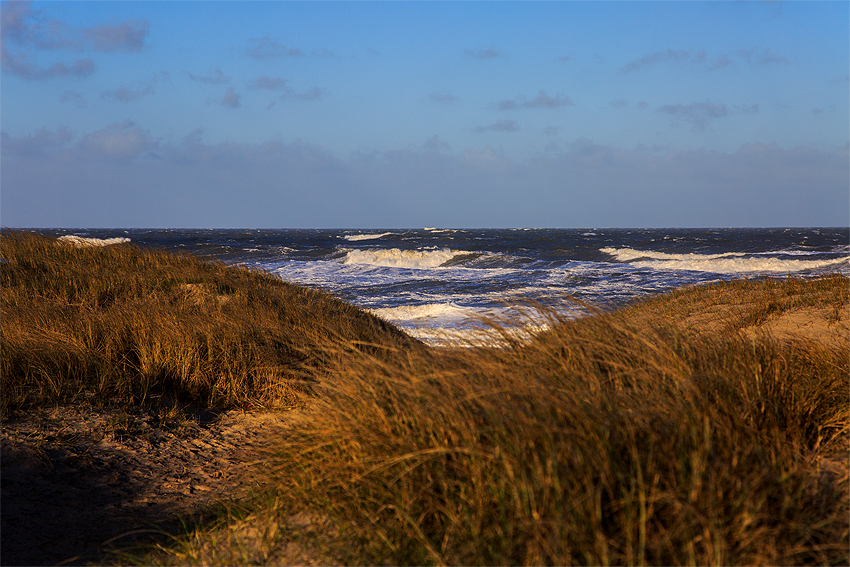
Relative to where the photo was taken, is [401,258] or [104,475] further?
[401,258]

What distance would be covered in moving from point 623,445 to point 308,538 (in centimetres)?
152

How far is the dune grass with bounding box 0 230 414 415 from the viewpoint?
4949 mm

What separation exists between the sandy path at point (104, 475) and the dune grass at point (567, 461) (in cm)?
64

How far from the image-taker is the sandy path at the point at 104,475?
3.25m

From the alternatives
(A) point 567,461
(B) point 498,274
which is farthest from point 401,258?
(A) point 567,461

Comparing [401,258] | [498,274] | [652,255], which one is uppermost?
[652,255]

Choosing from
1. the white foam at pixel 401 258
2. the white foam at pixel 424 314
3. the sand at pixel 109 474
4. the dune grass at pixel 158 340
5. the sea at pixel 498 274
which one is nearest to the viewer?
the sand at pixel 109 474

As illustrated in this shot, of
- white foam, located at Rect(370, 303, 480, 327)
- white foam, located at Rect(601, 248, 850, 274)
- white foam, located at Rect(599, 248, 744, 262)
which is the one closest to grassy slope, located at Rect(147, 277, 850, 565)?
white foam, located at Rect(370, 303, 480, 327)

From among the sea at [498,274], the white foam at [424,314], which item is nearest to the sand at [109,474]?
the sea at [498,274]

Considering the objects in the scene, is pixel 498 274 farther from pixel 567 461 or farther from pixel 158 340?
pixel 567 461

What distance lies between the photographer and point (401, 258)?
117 feet

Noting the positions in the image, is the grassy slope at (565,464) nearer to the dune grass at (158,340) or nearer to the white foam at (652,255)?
the dune grass at (158,340)

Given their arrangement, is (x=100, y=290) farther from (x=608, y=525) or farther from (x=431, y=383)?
(x=608, y=525)

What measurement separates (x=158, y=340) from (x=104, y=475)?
1764 mm
